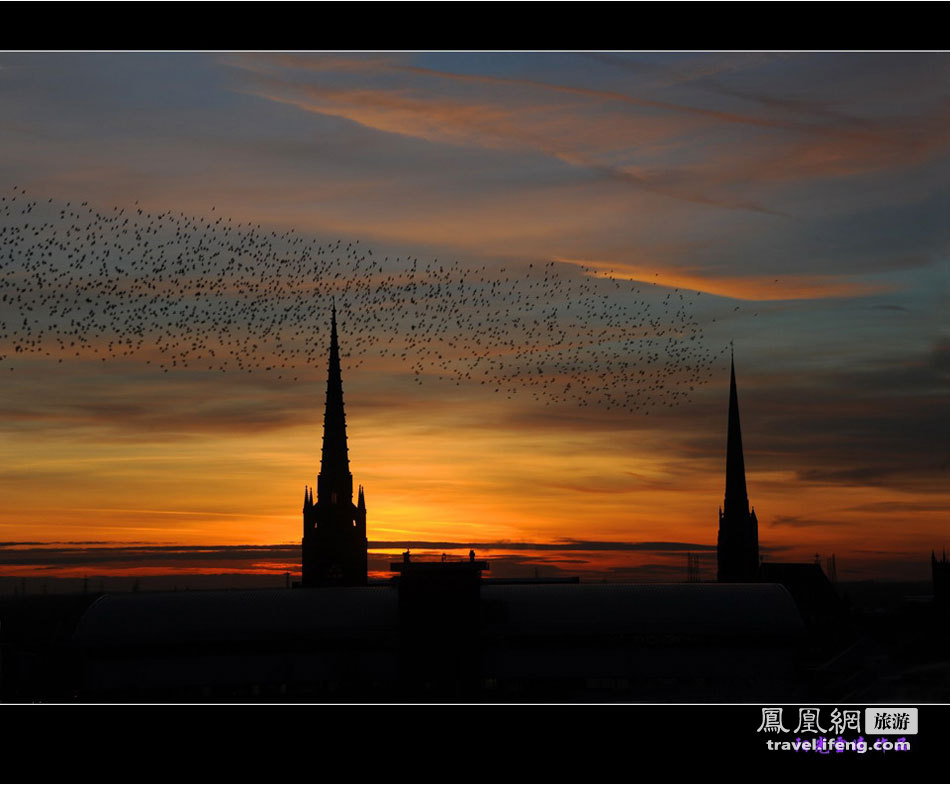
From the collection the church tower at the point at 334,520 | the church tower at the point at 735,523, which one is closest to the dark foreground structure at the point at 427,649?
the church tower at the point at 334,520

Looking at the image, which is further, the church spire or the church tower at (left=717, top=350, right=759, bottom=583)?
the church tower at (left=717, top=350, right=759, bottom=583)

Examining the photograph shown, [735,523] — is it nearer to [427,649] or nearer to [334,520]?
[334,520]

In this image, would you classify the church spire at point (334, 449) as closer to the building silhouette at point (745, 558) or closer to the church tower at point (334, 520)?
the church tower at point (334, 520)

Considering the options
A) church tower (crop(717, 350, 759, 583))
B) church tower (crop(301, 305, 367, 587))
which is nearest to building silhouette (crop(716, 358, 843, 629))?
church tower (crop(717, 350, 759, 583))

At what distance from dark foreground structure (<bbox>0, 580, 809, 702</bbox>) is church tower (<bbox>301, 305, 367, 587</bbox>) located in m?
43.2

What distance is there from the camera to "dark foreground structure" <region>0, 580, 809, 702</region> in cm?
7825

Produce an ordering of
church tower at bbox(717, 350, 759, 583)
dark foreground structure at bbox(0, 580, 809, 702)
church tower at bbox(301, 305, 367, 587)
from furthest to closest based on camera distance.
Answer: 1. church tower at bbox(717, 350, 759, 583)
2. church tower at bbox(301, 305, 367, 587)
3. dark foreground structure at bbox(0, 580, 809, 702)

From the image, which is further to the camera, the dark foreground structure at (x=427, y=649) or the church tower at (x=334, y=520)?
the church tower at (x=334, y=520)

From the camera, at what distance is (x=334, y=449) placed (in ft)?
449

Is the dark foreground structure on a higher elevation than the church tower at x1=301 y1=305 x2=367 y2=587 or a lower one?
lower

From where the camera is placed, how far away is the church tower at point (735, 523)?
141m

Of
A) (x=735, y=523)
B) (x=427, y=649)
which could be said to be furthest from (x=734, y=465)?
(x=427, y=649)

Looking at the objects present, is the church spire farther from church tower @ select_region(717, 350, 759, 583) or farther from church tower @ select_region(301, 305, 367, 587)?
church tower @ select_region(717, 350, 759, 583)

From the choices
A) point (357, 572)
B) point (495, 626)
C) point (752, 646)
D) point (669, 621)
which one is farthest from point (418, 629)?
point (357, 572)
